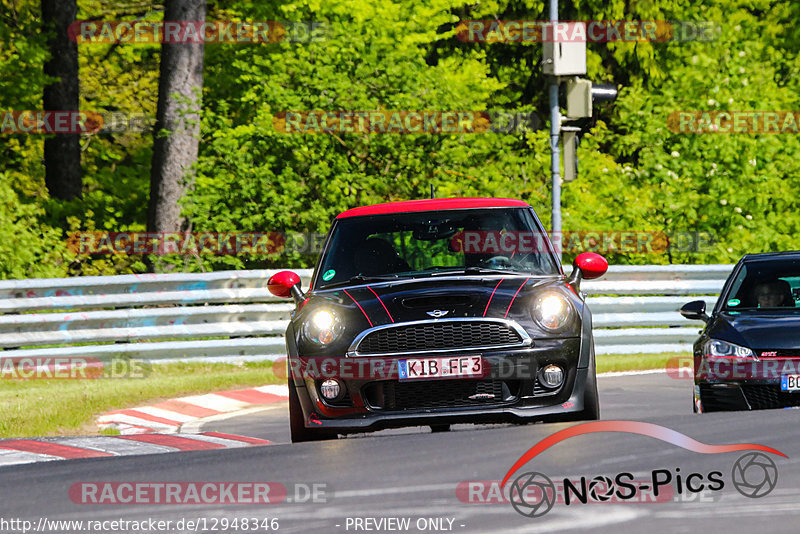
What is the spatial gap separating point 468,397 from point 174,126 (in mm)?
16670

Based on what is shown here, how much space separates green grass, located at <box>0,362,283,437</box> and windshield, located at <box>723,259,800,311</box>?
5.70 metres

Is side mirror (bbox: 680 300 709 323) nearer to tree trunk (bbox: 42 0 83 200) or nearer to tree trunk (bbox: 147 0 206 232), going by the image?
tree trunk (bbox: 147 0 206 232)

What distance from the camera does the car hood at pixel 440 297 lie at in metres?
9.09

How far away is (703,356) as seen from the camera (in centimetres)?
1102

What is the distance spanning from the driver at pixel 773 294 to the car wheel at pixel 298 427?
13.4 feet

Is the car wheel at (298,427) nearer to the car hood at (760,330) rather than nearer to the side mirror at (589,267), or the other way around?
the side mirror at (589,267)

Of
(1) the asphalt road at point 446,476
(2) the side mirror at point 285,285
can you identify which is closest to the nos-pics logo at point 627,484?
(1) the asphalt road at point 446,476

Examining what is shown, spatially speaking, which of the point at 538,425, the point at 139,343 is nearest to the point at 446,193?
the point at 139,343

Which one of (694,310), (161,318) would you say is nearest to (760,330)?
(694,310)

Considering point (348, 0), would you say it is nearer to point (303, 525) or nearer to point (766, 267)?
point (766, 267)

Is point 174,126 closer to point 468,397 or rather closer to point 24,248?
point 24,248

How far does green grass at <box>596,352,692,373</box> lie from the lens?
59.1 ft

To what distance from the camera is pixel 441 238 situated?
10.5 meters

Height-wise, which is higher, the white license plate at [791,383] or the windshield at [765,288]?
the windshield at [765,288]
